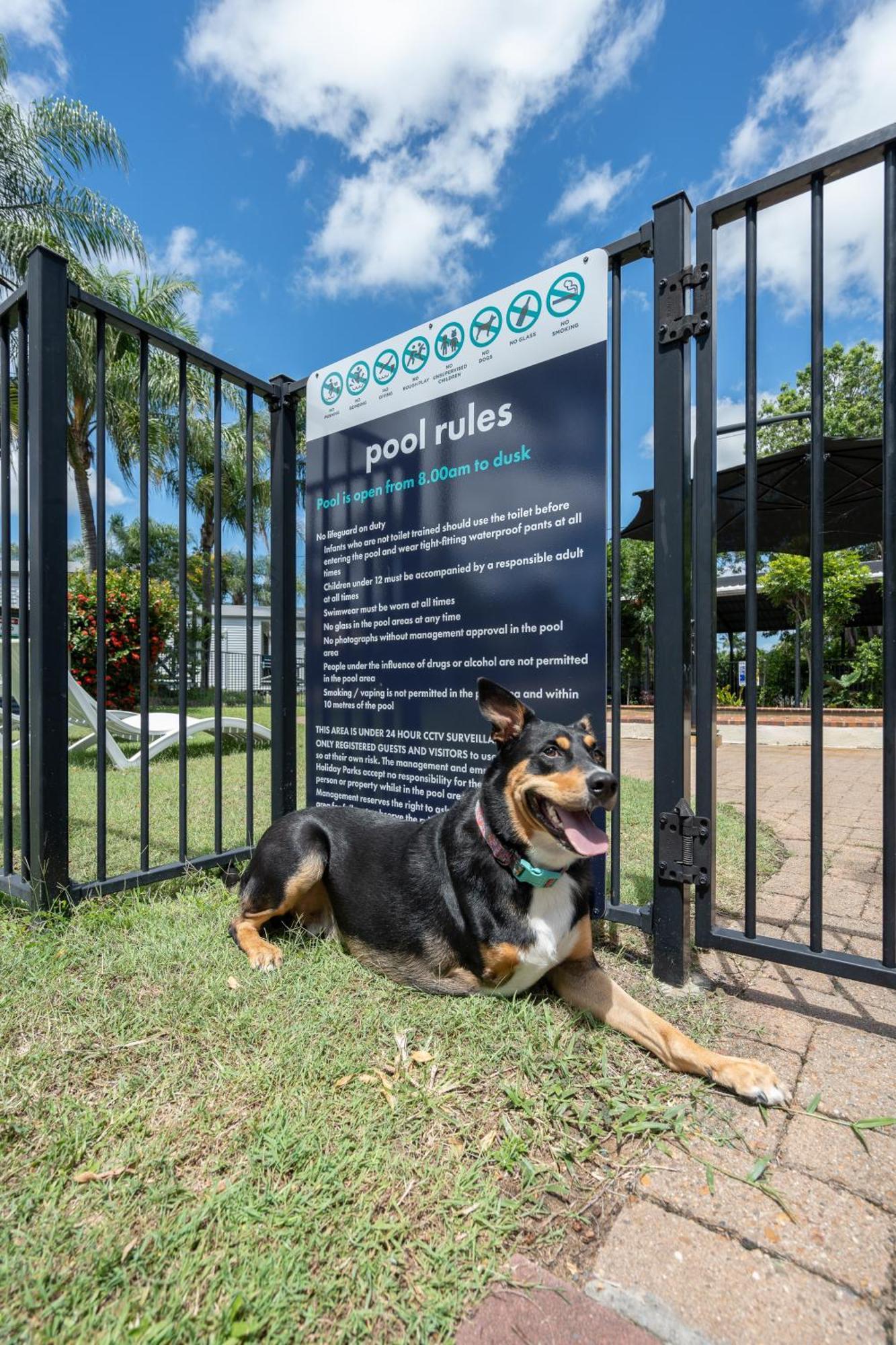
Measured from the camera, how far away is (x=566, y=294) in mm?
2320

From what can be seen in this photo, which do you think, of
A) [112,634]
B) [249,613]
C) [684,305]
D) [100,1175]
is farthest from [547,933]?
[112,634]

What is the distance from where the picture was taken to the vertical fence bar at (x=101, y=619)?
248cm

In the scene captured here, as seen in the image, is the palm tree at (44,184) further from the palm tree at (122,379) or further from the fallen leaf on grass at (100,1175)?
the fallen leaf on grass at (100,1175)

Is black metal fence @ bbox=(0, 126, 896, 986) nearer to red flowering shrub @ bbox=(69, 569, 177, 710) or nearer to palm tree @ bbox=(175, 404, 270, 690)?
red flowering shrub @ bbox=(69, 569, 177, 710)

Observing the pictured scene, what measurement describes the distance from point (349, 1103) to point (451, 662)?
169 cm

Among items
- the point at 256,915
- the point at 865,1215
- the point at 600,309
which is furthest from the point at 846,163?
the point at 256,915

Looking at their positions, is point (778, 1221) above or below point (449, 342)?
below

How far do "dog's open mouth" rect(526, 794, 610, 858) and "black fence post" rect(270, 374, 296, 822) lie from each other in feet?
6.27

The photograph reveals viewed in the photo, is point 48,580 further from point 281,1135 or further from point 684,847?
point 684,847

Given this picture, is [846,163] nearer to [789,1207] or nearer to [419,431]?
[419,431]

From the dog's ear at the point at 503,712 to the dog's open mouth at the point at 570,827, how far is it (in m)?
0.25

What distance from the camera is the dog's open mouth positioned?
1.73 metres

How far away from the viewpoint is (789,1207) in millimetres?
1233

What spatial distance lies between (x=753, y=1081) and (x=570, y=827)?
782 mm
